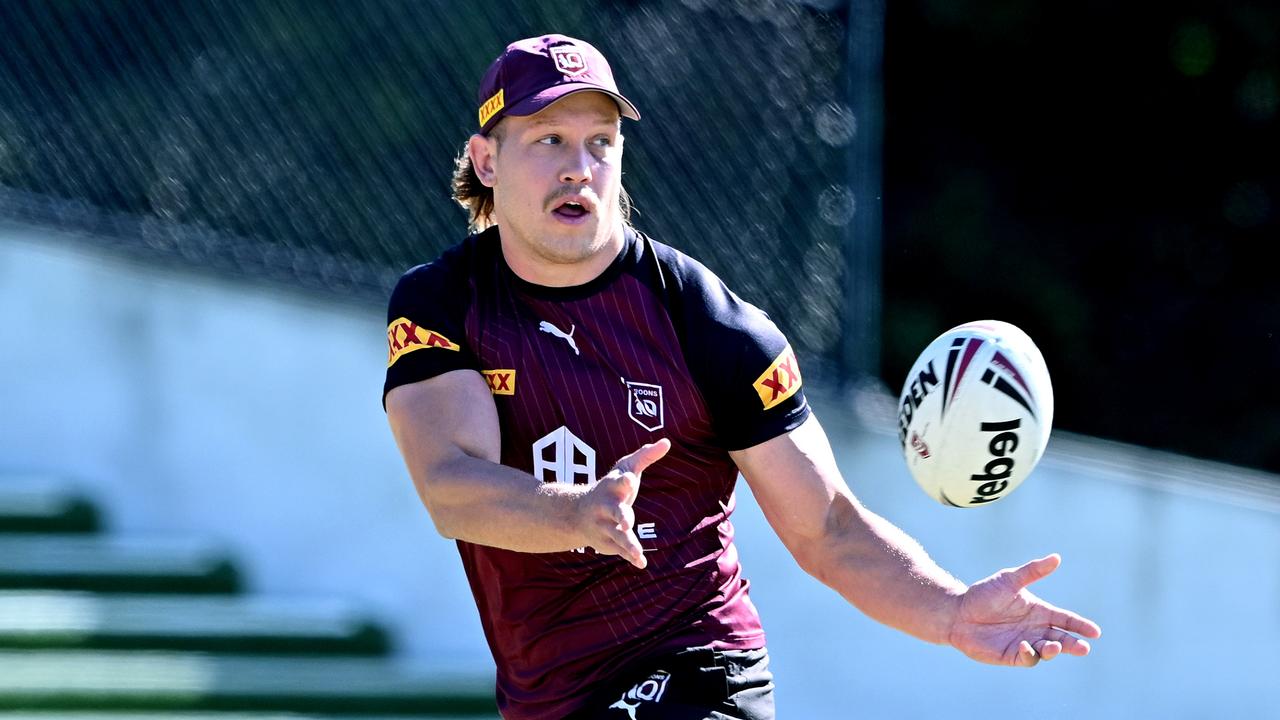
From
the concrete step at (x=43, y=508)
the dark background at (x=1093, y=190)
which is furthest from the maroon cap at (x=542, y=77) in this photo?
the dark background at (x=1093, y=190)

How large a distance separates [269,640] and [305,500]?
0.74 meters

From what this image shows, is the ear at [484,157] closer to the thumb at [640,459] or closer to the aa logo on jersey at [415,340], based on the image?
the aa logo on jersey at [415,340]

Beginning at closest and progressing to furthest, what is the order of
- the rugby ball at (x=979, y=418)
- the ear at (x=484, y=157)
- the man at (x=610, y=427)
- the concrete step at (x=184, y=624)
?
the man at (x=610, y=427)
the ear at (x=484, y=157)
the rugby ball at (x=979, y=418)
the concrete step at (x=184, y=624)

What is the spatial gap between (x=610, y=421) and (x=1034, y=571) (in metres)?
0.99

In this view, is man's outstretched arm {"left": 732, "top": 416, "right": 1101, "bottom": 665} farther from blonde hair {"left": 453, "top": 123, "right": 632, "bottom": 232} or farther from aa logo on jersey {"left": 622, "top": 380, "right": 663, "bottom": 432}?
blonde hair {"left": 453, "top": 123, "right": 632, "bottom": 232}

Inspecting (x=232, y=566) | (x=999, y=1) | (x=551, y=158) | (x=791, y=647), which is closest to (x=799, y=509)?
(x=551, y=158)

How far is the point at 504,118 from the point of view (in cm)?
413

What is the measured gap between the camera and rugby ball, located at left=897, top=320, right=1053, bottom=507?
174 inches

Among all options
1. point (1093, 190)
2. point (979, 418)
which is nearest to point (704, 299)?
point (979, 418)

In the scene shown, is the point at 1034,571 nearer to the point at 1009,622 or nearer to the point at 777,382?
the point at 1009,622

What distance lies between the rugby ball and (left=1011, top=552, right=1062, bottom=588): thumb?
1.92 ft

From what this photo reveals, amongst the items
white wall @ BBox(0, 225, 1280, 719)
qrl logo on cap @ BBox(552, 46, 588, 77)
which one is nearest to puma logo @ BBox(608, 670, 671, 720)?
qrl logo on cap @ BBox(552, 46, 588, 77)

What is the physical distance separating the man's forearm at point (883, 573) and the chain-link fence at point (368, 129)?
395 centimetres

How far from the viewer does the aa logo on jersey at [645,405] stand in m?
4.00
